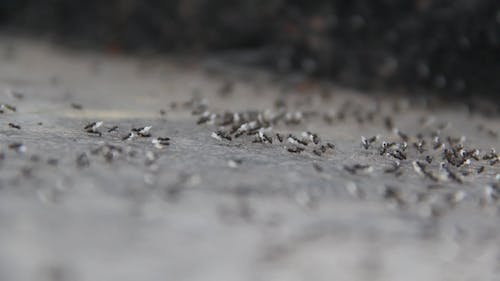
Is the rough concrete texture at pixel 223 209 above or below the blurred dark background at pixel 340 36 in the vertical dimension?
below

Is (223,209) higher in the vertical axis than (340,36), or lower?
lower

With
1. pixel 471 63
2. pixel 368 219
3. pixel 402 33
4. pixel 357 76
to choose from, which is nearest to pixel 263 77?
pixel 357 76

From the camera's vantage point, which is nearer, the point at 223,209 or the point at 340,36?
the point at 223,209

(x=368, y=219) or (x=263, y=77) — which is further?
(x=263, y=77)

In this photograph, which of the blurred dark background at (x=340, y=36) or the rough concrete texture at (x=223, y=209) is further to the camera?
the blurred dark background at (x=340, y=36)

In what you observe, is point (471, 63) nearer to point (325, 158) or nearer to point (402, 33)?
point (402, 33)
